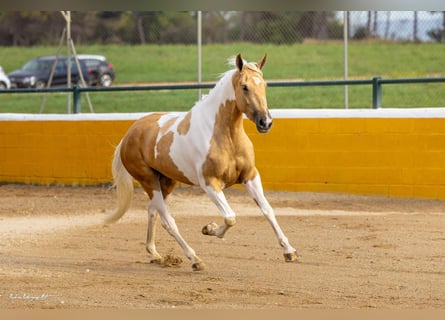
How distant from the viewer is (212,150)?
852 cm

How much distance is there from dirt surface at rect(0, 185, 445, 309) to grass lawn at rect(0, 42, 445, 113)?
5767mm

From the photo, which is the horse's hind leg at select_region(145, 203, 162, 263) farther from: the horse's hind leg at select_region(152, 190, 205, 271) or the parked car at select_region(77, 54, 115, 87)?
the parked car at select_region(77, 54, 115, 87)

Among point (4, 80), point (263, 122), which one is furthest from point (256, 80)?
point (4, 80)

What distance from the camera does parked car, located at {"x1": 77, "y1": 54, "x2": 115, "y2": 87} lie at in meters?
25.7

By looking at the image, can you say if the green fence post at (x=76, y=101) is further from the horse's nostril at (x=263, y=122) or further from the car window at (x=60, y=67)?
the car window at (x=60, y=67)

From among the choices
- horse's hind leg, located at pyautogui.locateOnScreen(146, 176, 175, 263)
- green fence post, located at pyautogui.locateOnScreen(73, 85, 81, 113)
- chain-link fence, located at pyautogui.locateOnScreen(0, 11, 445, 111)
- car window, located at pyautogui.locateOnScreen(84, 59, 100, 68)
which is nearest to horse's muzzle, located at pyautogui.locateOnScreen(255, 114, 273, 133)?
horse's hind leg, located at pyautogui.locateOnScreen(146, 176, 175, 263)

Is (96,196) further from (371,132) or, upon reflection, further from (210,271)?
(210,271)

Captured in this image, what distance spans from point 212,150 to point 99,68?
712 inches

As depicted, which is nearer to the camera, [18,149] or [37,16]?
[18,149]

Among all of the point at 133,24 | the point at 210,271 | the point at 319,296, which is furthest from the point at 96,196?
the point at 133,24

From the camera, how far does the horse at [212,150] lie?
27.1 feet

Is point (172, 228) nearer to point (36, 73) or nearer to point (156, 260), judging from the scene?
point (156, 260)

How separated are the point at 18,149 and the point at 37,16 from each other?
10.1 metres

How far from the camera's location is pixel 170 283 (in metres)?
8.05
